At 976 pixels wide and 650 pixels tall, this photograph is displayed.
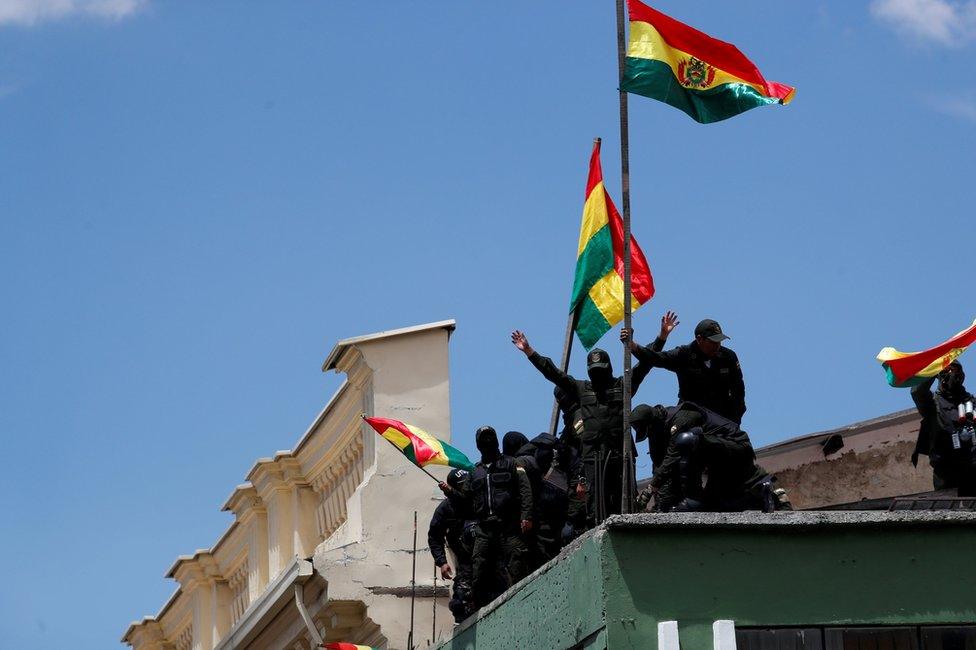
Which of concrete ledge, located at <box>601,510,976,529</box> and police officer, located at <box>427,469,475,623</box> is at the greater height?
police officer, located at <box>427,469,475,623</box>

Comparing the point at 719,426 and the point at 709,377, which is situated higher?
the point at 709,377

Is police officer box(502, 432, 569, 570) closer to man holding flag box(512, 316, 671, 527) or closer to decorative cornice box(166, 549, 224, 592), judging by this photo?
man holding flag box(512, 316, 671, 527)

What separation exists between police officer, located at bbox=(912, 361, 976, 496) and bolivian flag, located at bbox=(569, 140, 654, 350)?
8.88 feet

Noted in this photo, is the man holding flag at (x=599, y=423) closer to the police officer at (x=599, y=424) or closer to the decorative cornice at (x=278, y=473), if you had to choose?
the police officer at (x=599, y=424)

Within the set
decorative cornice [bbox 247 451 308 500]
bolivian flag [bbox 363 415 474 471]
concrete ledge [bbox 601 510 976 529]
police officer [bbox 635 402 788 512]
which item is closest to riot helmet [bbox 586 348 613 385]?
police officer [bbox 635 402 788 512]

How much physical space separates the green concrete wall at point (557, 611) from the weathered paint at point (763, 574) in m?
0.02

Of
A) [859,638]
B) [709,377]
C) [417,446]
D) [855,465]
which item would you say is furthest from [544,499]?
[855,465]

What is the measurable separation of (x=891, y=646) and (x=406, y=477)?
9563mm

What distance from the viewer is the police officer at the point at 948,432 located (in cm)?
1622

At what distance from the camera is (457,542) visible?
16.2 m

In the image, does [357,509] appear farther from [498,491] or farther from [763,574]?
[763,574]

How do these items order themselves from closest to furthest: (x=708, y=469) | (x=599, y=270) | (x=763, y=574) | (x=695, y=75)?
(x=763, y=574)
(x=708, y=469)
(x=695, y=75)
(x=599, y=270)

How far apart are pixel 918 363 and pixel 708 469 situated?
4462 millimetres

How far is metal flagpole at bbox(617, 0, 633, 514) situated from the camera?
1330cm
